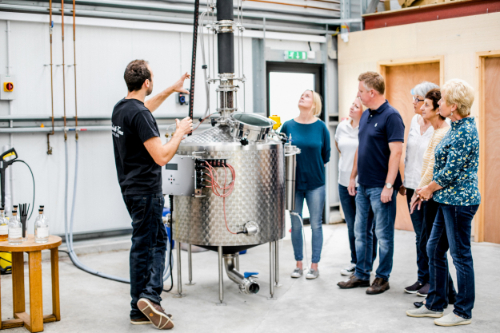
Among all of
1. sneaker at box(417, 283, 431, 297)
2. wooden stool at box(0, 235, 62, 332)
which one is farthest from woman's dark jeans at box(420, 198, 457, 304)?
wooden stool at box(0, 235, 62, 332)

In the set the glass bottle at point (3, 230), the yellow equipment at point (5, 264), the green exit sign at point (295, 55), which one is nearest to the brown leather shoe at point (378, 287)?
the glass bottle at point (3, 230)

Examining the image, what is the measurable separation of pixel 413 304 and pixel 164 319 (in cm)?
167

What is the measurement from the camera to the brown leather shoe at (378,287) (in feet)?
12.6

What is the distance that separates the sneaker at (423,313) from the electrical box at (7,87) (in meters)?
3.74

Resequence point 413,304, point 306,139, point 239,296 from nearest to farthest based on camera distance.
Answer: point 413,304 → point 239,296 → point 306,139

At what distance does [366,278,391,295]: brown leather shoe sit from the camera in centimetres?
385

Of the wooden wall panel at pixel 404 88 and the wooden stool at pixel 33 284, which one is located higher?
the wooden wall panel at pixel 404 88

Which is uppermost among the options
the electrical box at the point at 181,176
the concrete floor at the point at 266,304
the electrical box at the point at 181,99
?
the electrical box at the point at 181,99

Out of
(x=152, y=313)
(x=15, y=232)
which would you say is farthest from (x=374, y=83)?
(x=15, y=232)

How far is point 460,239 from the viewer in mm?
3072

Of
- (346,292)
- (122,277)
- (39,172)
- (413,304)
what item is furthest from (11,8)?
(413,304)

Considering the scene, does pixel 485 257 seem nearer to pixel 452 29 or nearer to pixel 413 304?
pixel 413 304

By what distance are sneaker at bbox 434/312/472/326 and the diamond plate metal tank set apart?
120 cm

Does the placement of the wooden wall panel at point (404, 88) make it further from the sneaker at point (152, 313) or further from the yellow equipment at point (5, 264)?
the yellow equipment at point (5, 264)
